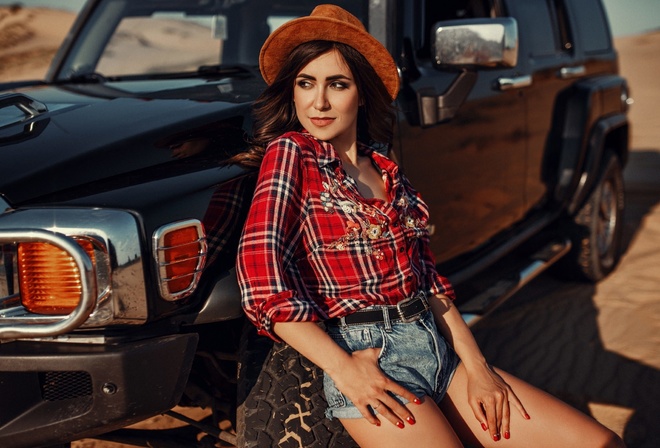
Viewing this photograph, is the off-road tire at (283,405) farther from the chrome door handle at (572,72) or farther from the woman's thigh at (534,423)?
the chrome door handle at (572,72)

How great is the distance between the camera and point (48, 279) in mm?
1879

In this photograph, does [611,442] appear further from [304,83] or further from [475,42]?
[475,42]

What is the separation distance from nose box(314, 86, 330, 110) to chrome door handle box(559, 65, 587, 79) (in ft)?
8.45

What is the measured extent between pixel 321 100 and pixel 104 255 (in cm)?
74

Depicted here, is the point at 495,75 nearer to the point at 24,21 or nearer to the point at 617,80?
the point at 617,80

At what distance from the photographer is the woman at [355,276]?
76.1 inches

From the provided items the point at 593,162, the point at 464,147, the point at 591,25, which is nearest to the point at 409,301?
the point at 464,147

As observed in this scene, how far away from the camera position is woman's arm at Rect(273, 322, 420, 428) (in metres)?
1.91

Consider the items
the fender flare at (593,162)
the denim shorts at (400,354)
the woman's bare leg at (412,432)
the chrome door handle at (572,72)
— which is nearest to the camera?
the woman's bare leg at (412,432)

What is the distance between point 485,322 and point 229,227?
2.76 meters

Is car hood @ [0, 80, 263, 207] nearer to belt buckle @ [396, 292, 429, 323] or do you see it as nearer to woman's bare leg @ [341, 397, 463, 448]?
belt buckle @ [396, 292, 429, 323]

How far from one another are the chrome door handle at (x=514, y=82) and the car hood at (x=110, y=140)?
144 centimetres

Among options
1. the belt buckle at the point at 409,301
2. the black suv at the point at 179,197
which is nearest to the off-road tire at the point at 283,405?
the black suv at the point at 179,197

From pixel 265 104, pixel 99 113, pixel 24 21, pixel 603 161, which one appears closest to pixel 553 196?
pixel 603 161
